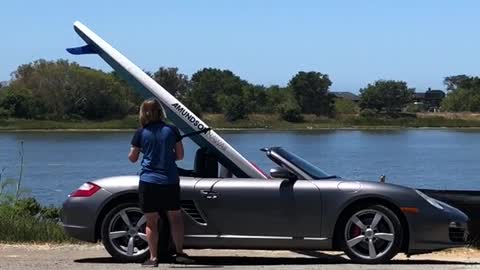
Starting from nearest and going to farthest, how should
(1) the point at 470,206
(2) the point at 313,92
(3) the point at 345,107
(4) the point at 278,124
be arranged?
(1) the point at 470,206 → (4) the point at 278,124 → (2) the point at 313,92 → (3) the point at 345,107

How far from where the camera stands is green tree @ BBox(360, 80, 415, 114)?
119 meters

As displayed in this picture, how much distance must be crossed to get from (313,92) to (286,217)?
104168mm

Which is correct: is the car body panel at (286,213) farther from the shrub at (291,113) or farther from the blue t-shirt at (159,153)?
the shrub at (291,113)

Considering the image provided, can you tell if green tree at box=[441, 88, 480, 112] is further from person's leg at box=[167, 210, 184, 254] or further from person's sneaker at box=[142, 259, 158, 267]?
person's sneaker at box=[142, 259, 158, 267]

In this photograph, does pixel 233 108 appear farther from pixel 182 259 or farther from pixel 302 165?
pixel 182 259

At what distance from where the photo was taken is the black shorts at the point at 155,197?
7867 millimetres

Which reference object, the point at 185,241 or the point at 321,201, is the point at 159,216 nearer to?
the point at 185,241

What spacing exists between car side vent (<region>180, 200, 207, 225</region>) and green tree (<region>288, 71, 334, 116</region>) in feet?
331

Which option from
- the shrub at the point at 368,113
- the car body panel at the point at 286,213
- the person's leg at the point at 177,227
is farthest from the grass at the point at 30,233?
the shrub at the point at 368,113

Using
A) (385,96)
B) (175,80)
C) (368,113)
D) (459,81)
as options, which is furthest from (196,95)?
(459,81)

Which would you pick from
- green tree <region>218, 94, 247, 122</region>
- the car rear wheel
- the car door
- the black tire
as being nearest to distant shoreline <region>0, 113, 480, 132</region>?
green tree <region>218, 94, 247, 122</region>

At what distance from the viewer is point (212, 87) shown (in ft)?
345

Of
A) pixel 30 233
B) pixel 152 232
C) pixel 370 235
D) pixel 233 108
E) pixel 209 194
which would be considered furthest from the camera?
pixel 233 108

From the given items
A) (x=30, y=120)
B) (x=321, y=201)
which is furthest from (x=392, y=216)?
(x=30, y=120)
